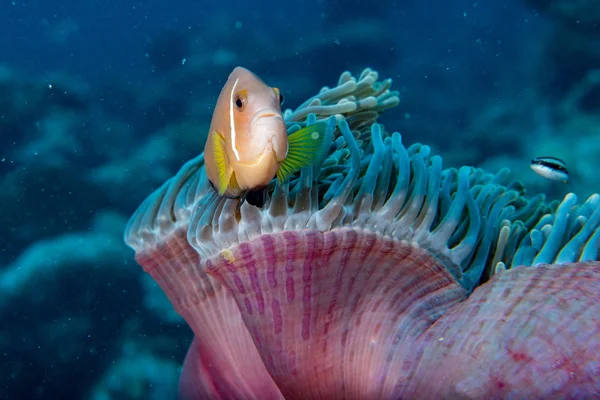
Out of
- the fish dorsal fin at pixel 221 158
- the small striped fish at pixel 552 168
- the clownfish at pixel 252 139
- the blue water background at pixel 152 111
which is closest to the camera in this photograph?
the clownfish at pixel 252 139

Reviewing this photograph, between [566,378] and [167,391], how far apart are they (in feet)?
11.7

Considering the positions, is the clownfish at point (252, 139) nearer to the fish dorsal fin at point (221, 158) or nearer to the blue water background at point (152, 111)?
the fish dorsal fin at point (221, 158)

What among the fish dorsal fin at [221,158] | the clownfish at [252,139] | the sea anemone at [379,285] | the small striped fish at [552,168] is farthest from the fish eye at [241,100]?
the small striped fish at [552,168]

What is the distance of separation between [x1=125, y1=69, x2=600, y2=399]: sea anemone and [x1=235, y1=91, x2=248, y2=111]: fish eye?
380mm

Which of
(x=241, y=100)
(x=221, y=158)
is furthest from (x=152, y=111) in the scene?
(x=241, y=100)

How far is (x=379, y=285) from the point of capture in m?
1.52

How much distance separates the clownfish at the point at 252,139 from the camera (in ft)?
3.57

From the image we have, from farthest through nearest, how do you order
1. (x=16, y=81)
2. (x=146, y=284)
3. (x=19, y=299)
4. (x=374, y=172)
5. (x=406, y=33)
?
(x=406, y=33) → (x=16, y=81) → (x=146, y=284) → (x=19, y=299) → (x=374, y=172)

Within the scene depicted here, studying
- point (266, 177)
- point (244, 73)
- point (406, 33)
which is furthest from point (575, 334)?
point (406, 33)

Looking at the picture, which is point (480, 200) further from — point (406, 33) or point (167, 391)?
point (406, 33)

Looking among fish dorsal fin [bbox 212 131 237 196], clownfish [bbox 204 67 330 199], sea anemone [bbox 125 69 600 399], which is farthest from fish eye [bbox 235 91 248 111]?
sea anemone [bbox 125 69 600 399]

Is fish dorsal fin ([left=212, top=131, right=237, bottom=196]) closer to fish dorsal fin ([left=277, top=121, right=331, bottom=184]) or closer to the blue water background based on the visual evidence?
fish dorsal fin ([left=277, top=121, right=331, bottom=184])

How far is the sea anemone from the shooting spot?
1278mm

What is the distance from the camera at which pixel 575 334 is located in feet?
3.95
